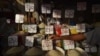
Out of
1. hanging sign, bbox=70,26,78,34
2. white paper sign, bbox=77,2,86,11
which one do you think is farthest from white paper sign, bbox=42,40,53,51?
white paper sign, bbox=77,2,86,11

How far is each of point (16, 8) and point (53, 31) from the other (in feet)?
1.11

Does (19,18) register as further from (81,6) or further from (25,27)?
(81,6)

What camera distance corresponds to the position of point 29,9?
2068 mm

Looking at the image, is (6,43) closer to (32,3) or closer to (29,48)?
(29,48)

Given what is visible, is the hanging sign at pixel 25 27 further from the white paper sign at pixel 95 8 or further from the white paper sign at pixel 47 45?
the white paper sign at pixel 95 8

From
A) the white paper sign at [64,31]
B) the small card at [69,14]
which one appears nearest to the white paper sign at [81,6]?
the small card at [69,14]

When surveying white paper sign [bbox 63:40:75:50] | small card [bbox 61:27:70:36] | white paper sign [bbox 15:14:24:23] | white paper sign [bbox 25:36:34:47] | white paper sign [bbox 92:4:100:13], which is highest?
white paper sign [bbox 92:4:100:13]

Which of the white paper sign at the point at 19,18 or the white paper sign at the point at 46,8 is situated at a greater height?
the white paper sign at the point at 46,8

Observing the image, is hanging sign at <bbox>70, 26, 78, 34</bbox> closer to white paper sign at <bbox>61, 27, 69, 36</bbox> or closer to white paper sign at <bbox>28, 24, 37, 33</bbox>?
white paper sign at <bbox>61, 27, 69, 36</bbox>

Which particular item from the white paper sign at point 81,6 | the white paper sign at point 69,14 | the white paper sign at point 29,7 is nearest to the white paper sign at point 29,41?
the white paper sign at point 29,7

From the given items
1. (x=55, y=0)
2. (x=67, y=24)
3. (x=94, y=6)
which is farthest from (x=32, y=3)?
(x=94, y=6)

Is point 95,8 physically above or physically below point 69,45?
above

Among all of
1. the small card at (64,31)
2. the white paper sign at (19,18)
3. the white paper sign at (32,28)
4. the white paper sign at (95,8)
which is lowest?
the small card at (64,31)

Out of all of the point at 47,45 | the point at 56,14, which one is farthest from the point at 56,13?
the point at 47,45
